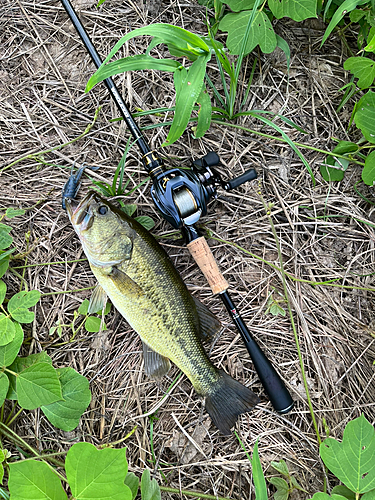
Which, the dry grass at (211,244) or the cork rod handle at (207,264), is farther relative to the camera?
the dry grass at (211,244)

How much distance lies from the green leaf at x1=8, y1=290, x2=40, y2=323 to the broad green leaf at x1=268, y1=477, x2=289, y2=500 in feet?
6.55

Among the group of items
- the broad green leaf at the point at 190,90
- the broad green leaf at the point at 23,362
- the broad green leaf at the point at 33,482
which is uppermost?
the broad green leaf at the point at 190,90

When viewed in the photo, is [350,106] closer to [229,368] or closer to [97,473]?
[229,368]

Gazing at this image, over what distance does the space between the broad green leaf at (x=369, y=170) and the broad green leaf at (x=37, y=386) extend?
8.46 ft

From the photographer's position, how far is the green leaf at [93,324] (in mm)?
2717

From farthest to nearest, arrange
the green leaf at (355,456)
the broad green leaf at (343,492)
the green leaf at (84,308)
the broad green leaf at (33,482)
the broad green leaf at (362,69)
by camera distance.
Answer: the green leaf at (84,308)
the broad green leaf at (362,69)
the broad green leaf at (343,492)
the green leaf at (355,456)
the broad green leaf at (33,482)

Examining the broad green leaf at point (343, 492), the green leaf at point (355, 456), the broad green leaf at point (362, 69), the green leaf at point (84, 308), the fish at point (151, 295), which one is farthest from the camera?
the green leaf at point (84, 308)

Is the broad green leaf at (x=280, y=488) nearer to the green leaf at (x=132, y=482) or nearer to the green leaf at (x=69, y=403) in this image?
the green leaf at (x=132, y=482)

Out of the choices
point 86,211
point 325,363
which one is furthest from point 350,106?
point 86,211

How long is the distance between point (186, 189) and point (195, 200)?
3.8 inches

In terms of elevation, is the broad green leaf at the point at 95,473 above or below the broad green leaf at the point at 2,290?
below

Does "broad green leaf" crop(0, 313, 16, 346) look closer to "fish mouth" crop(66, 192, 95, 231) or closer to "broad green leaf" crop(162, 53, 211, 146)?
"fish mouth" crop(66, 192, 95, 231)

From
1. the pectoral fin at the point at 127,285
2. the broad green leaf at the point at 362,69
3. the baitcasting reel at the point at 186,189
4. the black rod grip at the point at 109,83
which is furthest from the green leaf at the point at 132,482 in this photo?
the broad green leaf at the point at 362,69

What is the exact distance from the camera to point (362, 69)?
2674 mm
